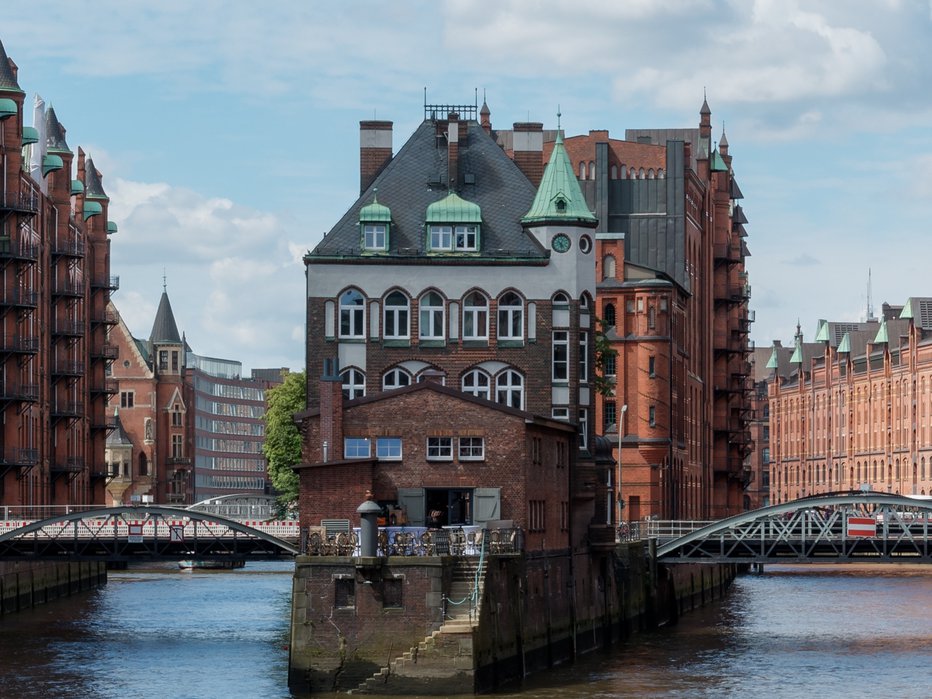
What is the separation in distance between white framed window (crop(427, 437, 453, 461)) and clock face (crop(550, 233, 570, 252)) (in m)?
16.5

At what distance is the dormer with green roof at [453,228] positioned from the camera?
83.2 meters

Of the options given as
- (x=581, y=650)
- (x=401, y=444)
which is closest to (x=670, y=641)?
(x=581, y=650)

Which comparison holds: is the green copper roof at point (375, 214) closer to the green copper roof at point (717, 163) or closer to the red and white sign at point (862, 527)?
the red and white sign at point (862, 527)

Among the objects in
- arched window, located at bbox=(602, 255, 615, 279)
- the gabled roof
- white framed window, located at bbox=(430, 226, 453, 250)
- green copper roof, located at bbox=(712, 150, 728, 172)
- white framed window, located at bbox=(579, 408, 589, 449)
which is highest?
green copper roof, located at bbox=(712, 150, 728, 172)

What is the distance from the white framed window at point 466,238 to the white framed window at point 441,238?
0.72 feet

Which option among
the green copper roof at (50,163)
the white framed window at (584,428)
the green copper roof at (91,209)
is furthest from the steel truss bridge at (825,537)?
the green copper roof at (91,209)

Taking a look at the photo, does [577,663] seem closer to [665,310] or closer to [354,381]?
[354,381]

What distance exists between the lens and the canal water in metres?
64.6

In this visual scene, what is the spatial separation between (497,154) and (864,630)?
78.1 feet

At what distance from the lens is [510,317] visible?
82750 millimetres

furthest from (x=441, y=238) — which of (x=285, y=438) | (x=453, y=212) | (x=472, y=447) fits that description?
(x=285, y=438)

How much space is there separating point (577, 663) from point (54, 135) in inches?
2505

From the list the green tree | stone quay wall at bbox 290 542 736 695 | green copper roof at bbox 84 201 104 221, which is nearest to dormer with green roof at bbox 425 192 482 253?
stone quay wall at bbox 290 542 736 695

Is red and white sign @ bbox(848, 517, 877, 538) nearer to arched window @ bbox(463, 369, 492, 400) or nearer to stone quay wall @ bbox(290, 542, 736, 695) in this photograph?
arched window @ bbox(463, 369, 492, 400)
